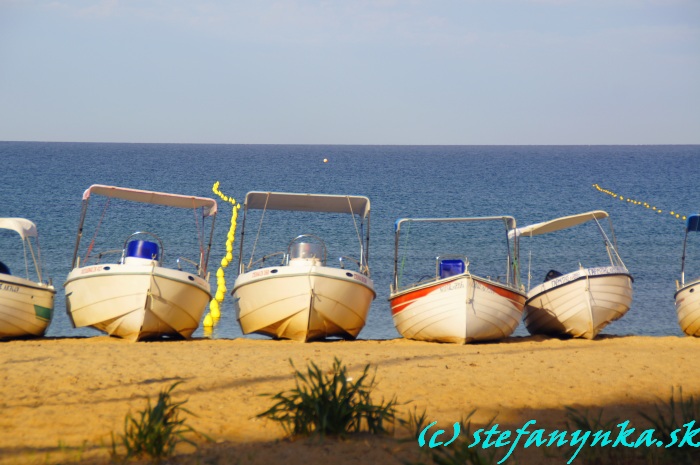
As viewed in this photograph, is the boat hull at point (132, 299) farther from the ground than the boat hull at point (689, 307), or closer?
closer

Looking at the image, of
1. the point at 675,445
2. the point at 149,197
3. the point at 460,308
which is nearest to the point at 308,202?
the point at 149,197

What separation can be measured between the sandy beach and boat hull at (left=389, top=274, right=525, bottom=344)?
1.00ft

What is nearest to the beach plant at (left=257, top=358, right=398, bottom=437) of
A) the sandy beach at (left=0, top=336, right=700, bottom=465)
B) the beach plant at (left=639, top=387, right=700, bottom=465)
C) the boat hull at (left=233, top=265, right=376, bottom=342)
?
the sandy beach at (left=0, top=336, right=700, bottom=465)

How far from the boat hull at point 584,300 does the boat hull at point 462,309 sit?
1010 mm

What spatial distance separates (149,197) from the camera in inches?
629

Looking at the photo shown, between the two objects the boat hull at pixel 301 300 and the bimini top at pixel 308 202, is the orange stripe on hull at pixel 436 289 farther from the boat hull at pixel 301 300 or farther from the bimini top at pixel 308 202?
the bimini top at pixel 308 202

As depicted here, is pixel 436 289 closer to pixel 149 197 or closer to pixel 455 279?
pixel 455 279

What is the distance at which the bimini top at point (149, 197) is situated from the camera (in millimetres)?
15547

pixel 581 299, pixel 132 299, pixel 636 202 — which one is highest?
pixel 636 202

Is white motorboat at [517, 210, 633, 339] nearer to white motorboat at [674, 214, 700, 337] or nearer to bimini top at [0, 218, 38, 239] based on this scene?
white motorboat at [674, 214, 700, 337]

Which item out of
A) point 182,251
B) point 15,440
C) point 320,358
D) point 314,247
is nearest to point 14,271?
point 182,251

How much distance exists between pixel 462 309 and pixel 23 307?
741 centimetres

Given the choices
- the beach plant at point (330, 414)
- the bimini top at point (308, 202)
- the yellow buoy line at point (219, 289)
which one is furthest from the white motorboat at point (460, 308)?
the beach plant at point (330, 414)

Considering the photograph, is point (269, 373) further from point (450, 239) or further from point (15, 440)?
point (450, 239)
